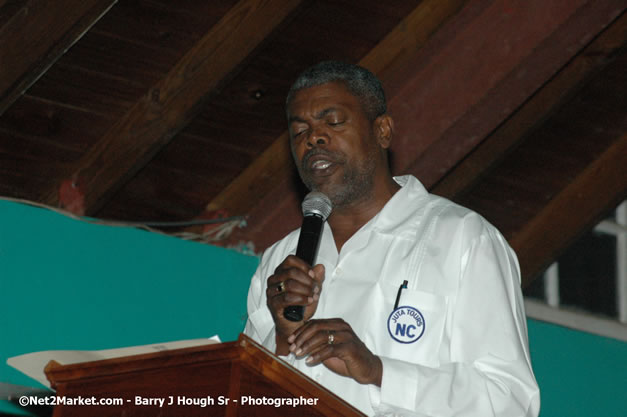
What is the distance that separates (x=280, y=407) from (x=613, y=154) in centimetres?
384

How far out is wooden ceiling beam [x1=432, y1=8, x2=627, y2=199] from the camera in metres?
4.33

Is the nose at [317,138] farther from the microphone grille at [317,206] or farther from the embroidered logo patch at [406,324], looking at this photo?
the embroidered logo patch at [406,324]

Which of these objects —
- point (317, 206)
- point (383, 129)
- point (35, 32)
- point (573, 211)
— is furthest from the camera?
point (573, 211)

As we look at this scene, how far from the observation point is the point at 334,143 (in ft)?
8.70

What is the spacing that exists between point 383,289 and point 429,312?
185 millimetres

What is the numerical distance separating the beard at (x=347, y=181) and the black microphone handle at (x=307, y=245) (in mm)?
417

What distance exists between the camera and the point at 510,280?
7.49ft

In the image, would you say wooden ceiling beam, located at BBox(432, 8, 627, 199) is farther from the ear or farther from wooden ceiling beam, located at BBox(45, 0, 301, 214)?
the ear

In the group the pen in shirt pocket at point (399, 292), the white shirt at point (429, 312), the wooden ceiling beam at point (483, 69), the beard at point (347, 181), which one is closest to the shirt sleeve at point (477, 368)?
the white shirt at point (429, 312)

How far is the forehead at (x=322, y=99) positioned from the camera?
2.70m

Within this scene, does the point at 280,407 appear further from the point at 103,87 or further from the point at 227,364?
the point at 103,87

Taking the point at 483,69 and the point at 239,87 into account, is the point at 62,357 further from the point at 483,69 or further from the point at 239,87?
the point at 483,69

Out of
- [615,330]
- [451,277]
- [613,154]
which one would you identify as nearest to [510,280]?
[451,277]

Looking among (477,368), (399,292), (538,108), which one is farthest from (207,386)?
(538,108)
